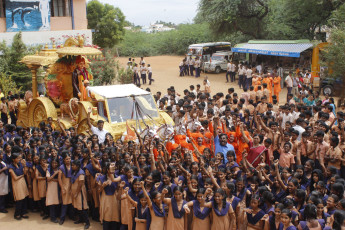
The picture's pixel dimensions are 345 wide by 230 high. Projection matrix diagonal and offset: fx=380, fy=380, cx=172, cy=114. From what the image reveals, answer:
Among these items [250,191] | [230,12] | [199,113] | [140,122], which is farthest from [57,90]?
[230,12]

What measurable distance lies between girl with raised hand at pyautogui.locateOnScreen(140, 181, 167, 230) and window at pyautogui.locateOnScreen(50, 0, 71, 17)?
61.6ft

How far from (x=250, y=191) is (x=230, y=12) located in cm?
2009

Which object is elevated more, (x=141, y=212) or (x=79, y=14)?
(x=79, y=14)

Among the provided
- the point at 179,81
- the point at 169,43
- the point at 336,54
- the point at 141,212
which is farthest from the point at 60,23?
the point at 169,43

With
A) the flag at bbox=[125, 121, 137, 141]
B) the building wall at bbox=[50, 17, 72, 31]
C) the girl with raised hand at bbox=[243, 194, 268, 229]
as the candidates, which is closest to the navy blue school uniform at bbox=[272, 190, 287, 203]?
the girl with raised hand at bbox=[243, 194, 268, 229]

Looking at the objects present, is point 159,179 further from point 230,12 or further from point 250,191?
point 230,12

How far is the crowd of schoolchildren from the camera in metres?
5.02

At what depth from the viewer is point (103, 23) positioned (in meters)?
30.0

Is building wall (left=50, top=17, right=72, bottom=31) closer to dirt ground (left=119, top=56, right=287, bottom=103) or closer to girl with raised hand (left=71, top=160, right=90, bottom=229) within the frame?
dirt ground (left=119, top=56, right=287, bottom=103)

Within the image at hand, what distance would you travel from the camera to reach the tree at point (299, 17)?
20.3 meters

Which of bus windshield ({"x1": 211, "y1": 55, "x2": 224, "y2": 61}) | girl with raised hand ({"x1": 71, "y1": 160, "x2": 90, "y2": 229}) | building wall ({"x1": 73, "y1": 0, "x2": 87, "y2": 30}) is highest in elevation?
building wall ({"x1": 73, "y1": 0, "x2": 87, "y2": 30})

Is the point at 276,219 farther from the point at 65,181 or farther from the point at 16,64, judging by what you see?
the point at 16,64

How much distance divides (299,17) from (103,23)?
Answer: 15.4m

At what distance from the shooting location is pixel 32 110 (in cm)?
1062
